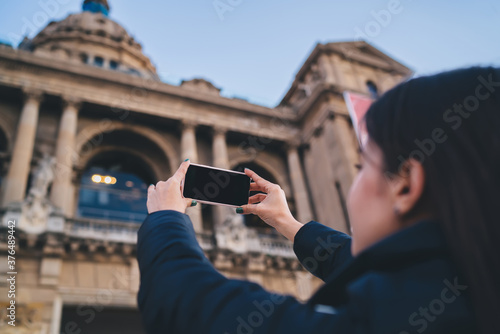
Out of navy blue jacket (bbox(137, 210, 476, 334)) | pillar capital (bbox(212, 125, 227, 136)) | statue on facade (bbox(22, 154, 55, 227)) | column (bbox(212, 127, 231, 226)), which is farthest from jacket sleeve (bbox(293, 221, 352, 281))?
pillar capital (bbox(212, 125, 227, 136))

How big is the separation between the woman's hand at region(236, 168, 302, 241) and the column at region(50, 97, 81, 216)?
13652mm

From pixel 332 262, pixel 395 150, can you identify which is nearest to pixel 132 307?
pixel 332 262

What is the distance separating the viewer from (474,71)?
124 centimetres

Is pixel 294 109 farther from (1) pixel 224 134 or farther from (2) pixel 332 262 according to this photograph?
(2) pixel 332 262

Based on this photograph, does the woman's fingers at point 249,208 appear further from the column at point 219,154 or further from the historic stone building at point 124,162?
the column at point 219,154

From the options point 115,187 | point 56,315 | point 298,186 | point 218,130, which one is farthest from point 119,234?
point 298,186

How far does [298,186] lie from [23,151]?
13.2m

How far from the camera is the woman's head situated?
89cm

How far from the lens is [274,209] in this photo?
2.17 metres

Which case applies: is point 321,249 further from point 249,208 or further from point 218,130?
point 218,130

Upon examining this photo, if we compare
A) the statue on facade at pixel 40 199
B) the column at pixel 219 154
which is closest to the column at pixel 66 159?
the statue on facade at pixel 40 199

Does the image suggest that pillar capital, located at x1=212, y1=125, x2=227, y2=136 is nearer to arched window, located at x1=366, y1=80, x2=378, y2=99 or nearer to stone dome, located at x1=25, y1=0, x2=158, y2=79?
arched window, located at x1=366, y1=80, x2=378, y2=99

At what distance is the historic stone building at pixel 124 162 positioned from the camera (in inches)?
504

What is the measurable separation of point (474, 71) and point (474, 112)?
20 centimetres
